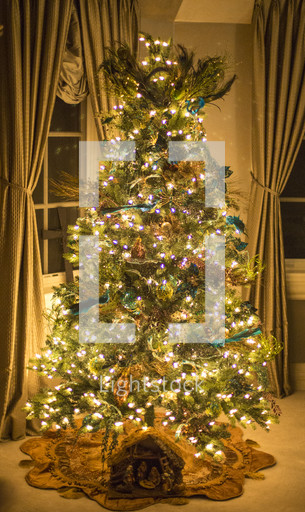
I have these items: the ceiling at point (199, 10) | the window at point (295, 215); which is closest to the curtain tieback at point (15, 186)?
the ceiling at point (199, 10)

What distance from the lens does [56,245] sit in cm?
400

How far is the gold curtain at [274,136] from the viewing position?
414cm

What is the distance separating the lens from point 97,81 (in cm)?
385

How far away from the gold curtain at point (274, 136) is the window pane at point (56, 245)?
128cm

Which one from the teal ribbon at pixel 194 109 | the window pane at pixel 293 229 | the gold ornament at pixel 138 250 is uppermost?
the teal ribbon at pixel 194 109

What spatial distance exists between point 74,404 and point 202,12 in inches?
109

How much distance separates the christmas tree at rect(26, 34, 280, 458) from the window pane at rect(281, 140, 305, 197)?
1553mm

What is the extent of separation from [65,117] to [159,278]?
5.03 ft

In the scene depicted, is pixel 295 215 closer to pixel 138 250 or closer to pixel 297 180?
pixel 297 180

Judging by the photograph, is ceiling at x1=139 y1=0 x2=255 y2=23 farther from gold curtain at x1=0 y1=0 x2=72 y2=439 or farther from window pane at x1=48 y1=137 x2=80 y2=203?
window pane at x1=48 y1=137 x2=80 y2=203

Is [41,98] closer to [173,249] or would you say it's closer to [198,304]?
[173,249]

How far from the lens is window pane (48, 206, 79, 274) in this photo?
3.97 metres

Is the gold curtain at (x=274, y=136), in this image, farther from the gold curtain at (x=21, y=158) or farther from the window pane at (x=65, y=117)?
the gold curtain at (x=21, y=158)

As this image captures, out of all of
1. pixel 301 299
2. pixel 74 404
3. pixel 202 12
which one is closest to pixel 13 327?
pixel 74 404
